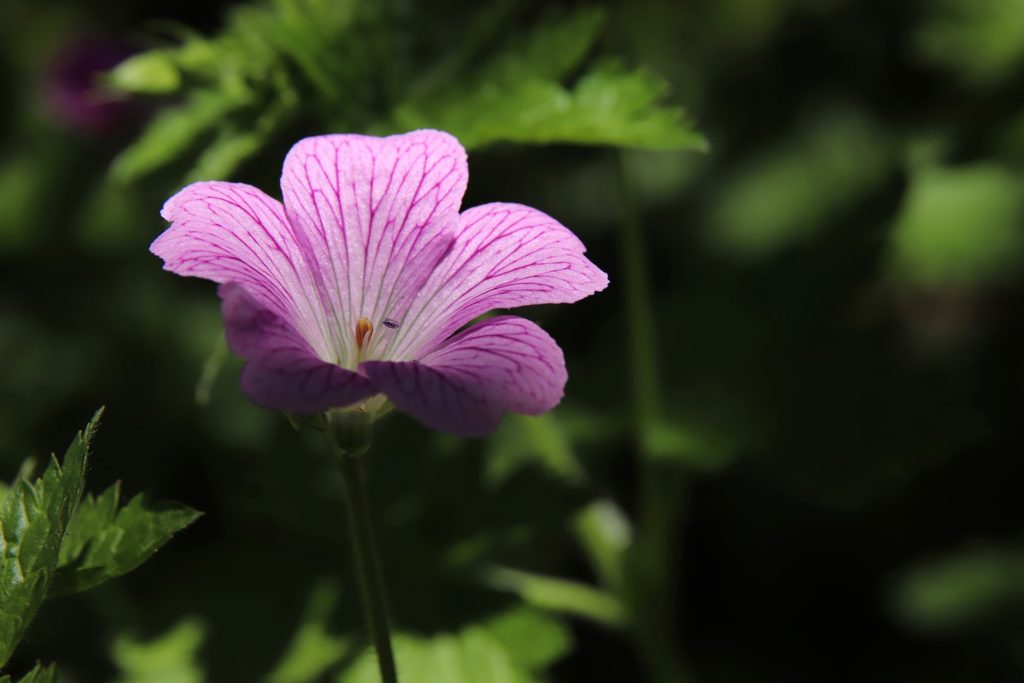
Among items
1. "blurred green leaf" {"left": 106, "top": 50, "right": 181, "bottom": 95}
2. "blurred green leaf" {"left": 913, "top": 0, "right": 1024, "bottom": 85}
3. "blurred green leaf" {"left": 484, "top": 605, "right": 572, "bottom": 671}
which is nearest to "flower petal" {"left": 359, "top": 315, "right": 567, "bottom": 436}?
"blurred green leaf" {"left": 484, "top": 605, "right": 572, "bottom": 671}

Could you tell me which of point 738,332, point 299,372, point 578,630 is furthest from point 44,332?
point 299,372

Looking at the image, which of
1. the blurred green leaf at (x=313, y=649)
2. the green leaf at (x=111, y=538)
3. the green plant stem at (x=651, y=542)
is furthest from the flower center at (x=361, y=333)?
the green plant stem at (x=651, y=542)

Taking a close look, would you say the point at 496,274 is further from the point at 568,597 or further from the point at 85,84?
the point at 85,84

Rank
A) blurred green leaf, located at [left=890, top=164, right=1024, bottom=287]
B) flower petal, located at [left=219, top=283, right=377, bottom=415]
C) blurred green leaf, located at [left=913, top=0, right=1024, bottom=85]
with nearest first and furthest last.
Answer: flower petal, located at [left=219, top=283, right=377, bottom=415], blurred green leaf, located at [left=913, top=0, right=1024, bottom=85], blurred green leaf, located at [left=890, top=164, right=1024, bottom=287]

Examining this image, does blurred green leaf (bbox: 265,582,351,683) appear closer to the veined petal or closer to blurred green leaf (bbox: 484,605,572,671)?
blurred green leaf (bbox: 484,605,572,671)

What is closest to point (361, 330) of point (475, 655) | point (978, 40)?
point (475, 655)

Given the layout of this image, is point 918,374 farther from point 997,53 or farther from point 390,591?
point 390,591

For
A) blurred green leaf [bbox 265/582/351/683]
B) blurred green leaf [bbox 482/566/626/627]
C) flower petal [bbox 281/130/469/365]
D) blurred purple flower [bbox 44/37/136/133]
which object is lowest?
blurred green leaf [bbox 265/582/351/683]

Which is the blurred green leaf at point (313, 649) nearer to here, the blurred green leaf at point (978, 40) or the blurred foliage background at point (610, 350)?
the blurred foliage background at point (610, 350)
